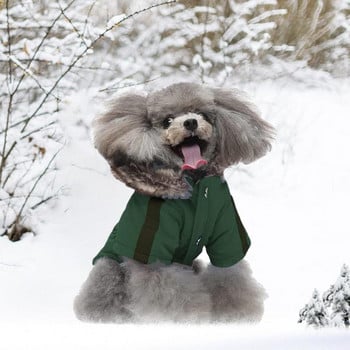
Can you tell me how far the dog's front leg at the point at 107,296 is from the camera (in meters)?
2.27

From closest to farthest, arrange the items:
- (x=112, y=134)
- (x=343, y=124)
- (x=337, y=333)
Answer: (x=337, y=333), (x=112, y=134), (x=343, y=124)

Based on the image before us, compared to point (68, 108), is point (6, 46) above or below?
above

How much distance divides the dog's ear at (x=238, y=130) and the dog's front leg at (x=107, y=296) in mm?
461

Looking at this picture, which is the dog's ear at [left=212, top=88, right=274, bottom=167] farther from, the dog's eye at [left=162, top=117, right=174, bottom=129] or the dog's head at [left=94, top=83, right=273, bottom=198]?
the dog's eye at [left=162, top=117, right=174, bottom=129]

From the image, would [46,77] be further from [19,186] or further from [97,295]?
[97,295]

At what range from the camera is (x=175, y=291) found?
221 cm

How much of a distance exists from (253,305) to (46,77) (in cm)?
174

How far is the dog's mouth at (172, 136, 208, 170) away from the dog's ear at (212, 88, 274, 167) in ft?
0.25

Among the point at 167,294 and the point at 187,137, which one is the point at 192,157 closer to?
the point at 187,137

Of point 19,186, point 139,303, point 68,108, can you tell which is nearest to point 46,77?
point 68,108

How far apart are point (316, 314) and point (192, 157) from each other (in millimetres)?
543

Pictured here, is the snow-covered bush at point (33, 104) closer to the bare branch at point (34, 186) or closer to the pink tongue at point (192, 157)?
the bare branch at point (34, 186)

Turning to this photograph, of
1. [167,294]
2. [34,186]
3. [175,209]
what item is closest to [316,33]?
[34,186]

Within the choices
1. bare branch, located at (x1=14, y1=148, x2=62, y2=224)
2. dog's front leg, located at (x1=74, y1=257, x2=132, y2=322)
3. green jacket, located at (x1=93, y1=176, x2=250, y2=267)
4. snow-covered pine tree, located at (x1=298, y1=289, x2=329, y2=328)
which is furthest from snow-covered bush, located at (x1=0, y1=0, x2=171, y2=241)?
snow-covered pine tree, located at (x1=298, y1=289, x2=329, y2=328)
